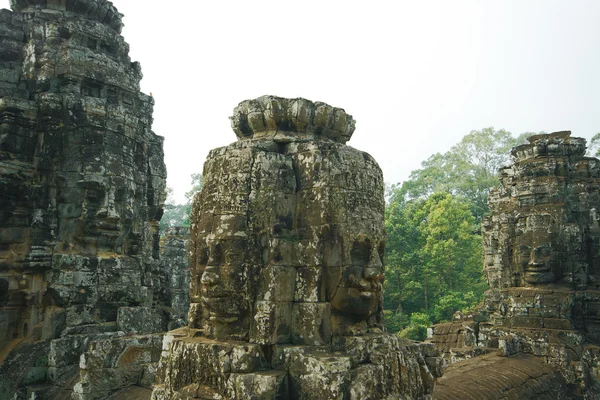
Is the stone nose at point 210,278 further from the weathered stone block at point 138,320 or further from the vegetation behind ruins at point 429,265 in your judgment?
the vegetation behind ruins at point 429,265

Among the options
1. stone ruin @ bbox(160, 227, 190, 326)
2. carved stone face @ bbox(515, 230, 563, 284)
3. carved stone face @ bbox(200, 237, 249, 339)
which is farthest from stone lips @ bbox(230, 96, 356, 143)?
stone ruin @ bbox(160, 227, 190, 326)

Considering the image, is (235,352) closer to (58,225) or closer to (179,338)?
(179,338)

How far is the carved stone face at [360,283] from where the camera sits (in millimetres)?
3672

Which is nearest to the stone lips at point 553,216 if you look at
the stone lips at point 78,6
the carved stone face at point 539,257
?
the carved stone face at point 539,257

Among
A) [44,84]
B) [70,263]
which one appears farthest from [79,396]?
[44,84]

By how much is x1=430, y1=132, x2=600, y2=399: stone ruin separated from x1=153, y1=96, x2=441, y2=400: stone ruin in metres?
4.31

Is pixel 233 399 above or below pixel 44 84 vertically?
below

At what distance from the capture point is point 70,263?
6023 mm

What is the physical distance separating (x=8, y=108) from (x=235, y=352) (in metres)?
4.86

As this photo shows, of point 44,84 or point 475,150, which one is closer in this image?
point 44,84

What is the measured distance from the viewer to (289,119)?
412 centimetres

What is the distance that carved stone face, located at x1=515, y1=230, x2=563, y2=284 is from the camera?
326 inches

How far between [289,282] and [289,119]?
1.36m

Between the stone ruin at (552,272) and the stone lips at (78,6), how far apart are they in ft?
24.2
